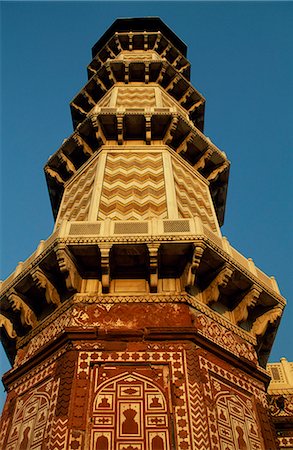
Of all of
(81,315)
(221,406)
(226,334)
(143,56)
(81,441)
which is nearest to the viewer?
(81,441)

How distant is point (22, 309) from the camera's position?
384 inches

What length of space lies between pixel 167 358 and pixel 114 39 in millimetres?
16873

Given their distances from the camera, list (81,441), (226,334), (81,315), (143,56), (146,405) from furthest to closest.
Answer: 1. (143,56)
2. (226,334)
3. (81,315)
4. (146,405)
5. (81,441)

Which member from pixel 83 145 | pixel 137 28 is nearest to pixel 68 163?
pixel 83 145

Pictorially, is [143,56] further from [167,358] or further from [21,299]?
[167,358]

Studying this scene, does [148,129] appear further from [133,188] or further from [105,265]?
[105,265]

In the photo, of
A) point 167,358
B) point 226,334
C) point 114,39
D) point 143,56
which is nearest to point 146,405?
point 167,358

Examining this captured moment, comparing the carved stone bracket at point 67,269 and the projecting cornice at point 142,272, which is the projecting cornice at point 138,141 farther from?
the carved stone bracket at point 67,269

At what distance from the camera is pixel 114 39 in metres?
21.6

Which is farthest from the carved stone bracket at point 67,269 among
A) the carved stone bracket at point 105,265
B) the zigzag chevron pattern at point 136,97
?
the zigzag chevron pattern at point 136,97

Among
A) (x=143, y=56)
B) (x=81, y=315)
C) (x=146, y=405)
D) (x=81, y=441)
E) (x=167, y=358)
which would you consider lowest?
(x=81, y=441)

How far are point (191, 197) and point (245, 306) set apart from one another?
401cm

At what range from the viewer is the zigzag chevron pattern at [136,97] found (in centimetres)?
1664

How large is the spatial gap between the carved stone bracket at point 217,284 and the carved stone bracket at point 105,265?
1.83 metres
